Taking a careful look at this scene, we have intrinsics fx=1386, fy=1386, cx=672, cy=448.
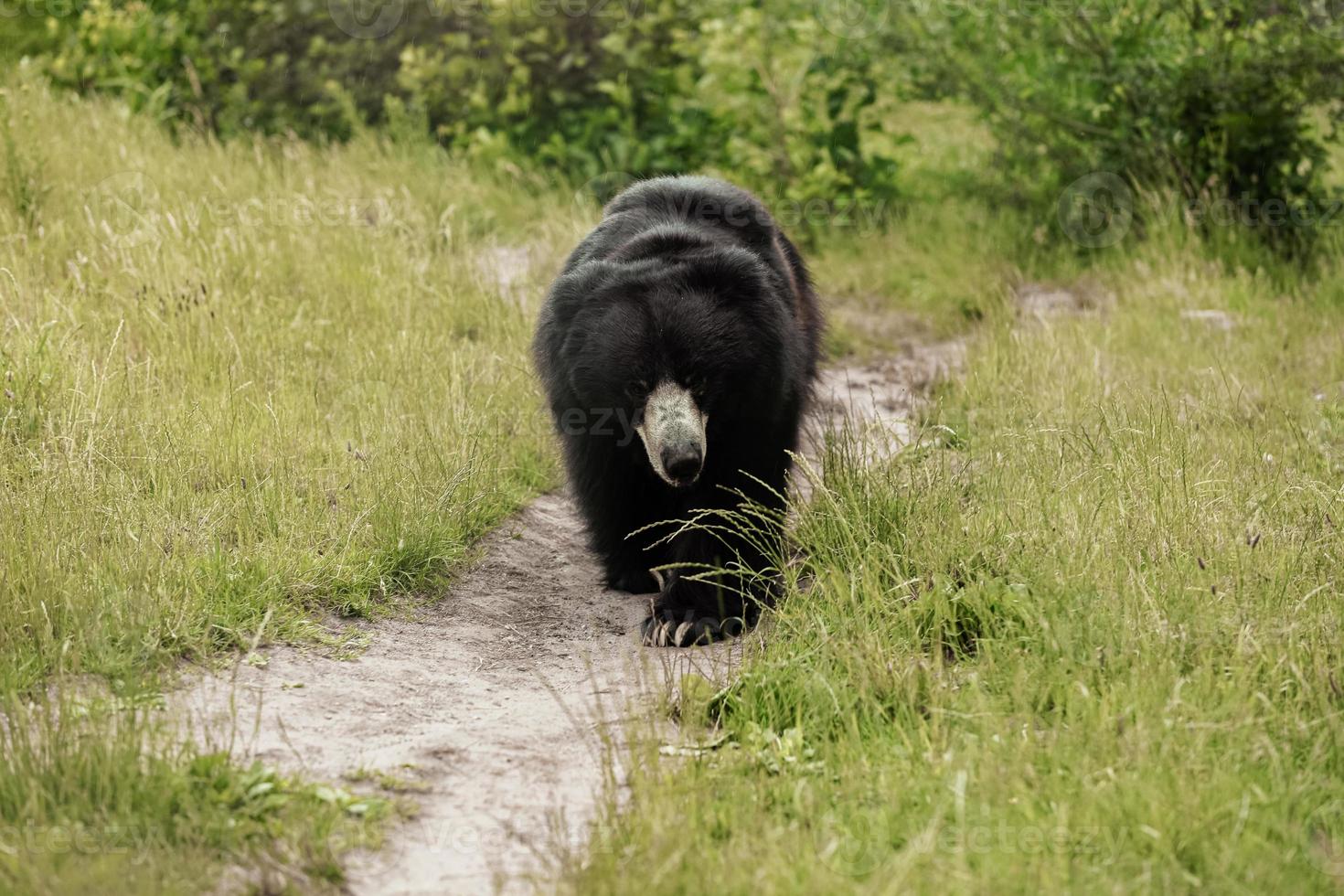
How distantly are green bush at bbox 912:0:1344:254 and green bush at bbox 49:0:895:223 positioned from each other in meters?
0.87

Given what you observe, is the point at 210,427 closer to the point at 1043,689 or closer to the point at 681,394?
the point at 681,394

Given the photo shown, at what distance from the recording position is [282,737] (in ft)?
9.62

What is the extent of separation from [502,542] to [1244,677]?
2.55m

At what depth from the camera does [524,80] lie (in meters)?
8.72

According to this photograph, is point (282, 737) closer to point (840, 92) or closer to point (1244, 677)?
point (1244, 677)

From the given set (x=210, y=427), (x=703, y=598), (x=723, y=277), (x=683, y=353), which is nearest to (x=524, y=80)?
(x=210, y=427)

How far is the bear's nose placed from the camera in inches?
152

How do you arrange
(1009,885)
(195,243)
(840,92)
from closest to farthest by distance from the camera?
(1009,885) < (195,243) < (840,92)

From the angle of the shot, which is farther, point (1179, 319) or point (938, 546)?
point (1179, 319)

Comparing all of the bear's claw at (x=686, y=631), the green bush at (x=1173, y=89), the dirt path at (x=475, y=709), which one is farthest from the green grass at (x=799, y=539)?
the green bush at (x=1173, y=89)

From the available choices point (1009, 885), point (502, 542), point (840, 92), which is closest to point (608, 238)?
point (502, 542)

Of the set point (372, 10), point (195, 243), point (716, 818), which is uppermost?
point (372, 10)

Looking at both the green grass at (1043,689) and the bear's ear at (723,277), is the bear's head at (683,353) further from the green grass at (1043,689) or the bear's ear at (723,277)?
the green grass at (1043,689)

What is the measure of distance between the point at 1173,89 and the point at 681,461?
4.63 metres
